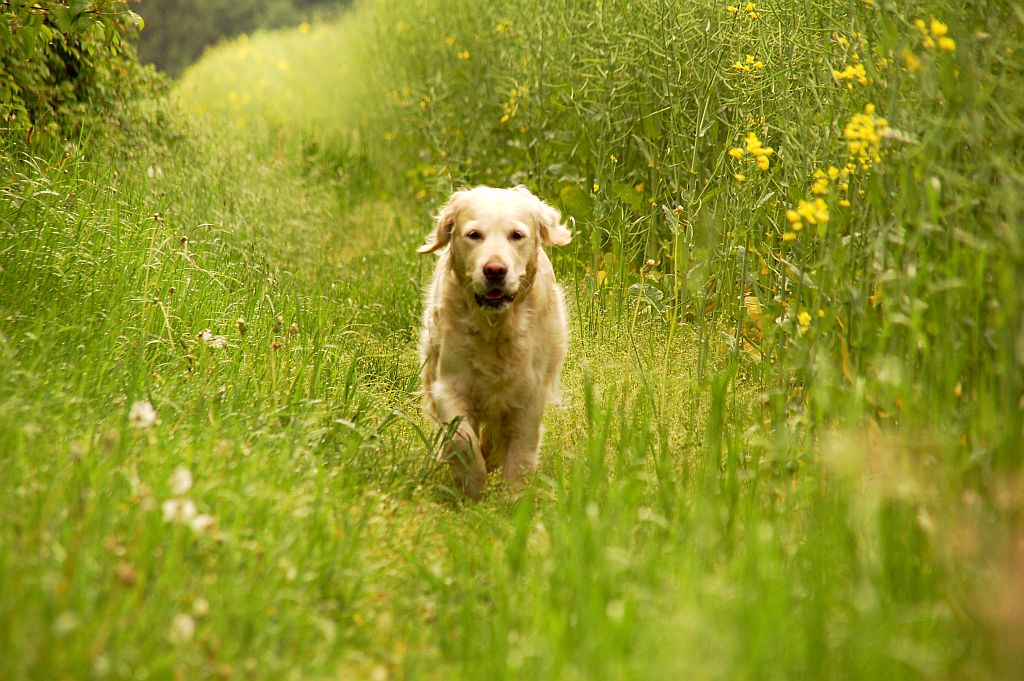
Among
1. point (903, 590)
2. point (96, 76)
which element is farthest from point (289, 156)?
point (903, 590)

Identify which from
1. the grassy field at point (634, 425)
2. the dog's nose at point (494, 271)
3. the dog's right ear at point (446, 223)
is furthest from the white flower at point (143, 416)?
the dog's right ear at point (446, 223)

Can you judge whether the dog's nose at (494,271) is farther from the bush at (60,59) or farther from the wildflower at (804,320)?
the bush at (60,59)

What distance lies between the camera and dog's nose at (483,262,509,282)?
360 cm

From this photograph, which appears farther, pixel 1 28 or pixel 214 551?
pixel 1 28

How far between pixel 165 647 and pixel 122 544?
31 centimetres

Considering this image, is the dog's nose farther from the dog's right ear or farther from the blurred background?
the blurred background

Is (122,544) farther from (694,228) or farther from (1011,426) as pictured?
(694,228)

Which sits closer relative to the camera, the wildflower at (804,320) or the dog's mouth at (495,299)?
the wildflower at (804,320)

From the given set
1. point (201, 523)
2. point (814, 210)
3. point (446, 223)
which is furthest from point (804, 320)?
point (201, 523)

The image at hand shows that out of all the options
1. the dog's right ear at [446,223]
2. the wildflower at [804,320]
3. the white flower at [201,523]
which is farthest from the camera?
the dog's right ear at [446,223]

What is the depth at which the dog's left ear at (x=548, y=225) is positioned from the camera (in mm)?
3991

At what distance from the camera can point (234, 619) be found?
85.4 inches

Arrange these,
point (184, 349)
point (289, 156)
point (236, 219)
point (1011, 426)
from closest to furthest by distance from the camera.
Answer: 1. point (1011, 426)
2. point (184, 349)
3. point (236, 219)
4. point (289, 156)

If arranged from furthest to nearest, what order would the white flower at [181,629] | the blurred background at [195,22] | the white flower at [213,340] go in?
the blurred background at [195,22] → the white flower at [213,340] → the white flower at [181,629]
